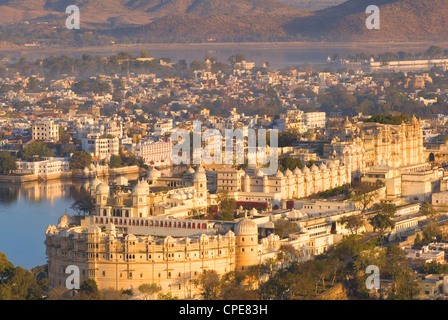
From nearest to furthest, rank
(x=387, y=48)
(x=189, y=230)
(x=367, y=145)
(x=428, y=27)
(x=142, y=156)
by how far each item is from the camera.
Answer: (x=189, y=230)
(x=367, y=145)
(x=142, y=156)
(x=387, y=48)
(x=428, y=27)

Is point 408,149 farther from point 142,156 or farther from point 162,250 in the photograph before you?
point 162,250

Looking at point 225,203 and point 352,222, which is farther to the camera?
point 225,203

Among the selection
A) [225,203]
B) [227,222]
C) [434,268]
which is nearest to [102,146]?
[225,203]

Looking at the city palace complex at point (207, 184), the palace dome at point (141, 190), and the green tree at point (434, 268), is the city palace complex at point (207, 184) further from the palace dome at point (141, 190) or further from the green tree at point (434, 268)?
the green tree at point (434, 268)

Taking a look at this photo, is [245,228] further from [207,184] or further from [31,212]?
[31,212]

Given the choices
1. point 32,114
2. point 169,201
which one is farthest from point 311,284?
point 32,114

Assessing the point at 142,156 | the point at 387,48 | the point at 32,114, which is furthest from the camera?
the point at 387,48
